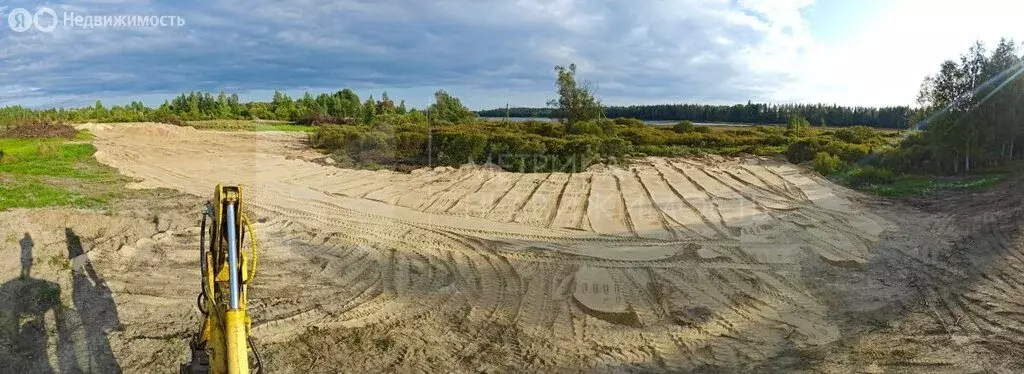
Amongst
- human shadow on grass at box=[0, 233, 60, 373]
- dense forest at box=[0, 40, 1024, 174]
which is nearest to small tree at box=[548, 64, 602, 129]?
dense forest at box=[0, 40, 1024, 174]

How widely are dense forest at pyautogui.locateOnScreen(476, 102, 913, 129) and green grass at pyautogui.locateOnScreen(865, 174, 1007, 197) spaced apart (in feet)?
154

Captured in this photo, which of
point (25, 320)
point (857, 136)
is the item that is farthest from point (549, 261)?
point (857, 136)

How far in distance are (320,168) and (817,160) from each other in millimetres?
17265

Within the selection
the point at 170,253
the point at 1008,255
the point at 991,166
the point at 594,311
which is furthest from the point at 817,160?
the point at 170,253

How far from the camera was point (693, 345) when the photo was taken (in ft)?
23.5

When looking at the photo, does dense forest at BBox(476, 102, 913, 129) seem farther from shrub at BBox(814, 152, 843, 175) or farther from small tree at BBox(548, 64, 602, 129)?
shrub at BBox(814, 152, 843, 175)

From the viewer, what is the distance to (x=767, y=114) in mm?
77125

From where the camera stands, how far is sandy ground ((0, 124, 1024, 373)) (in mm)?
6980

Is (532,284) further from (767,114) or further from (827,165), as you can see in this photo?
(767,114)

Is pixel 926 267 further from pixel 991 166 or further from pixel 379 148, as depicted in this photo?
pixel 379 148

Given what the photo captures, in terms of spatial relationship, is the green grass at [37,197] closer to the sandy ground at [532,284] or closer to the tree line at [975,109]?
the sandy ground at [532,284]

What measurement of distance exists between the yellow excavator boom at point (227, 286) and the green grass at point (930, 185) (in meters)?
16.4

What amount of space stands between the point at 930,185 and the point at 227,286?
1833cm

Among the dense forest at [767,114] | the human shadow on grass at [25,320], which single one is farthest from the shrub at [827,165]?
the dense forest at [767,114]
